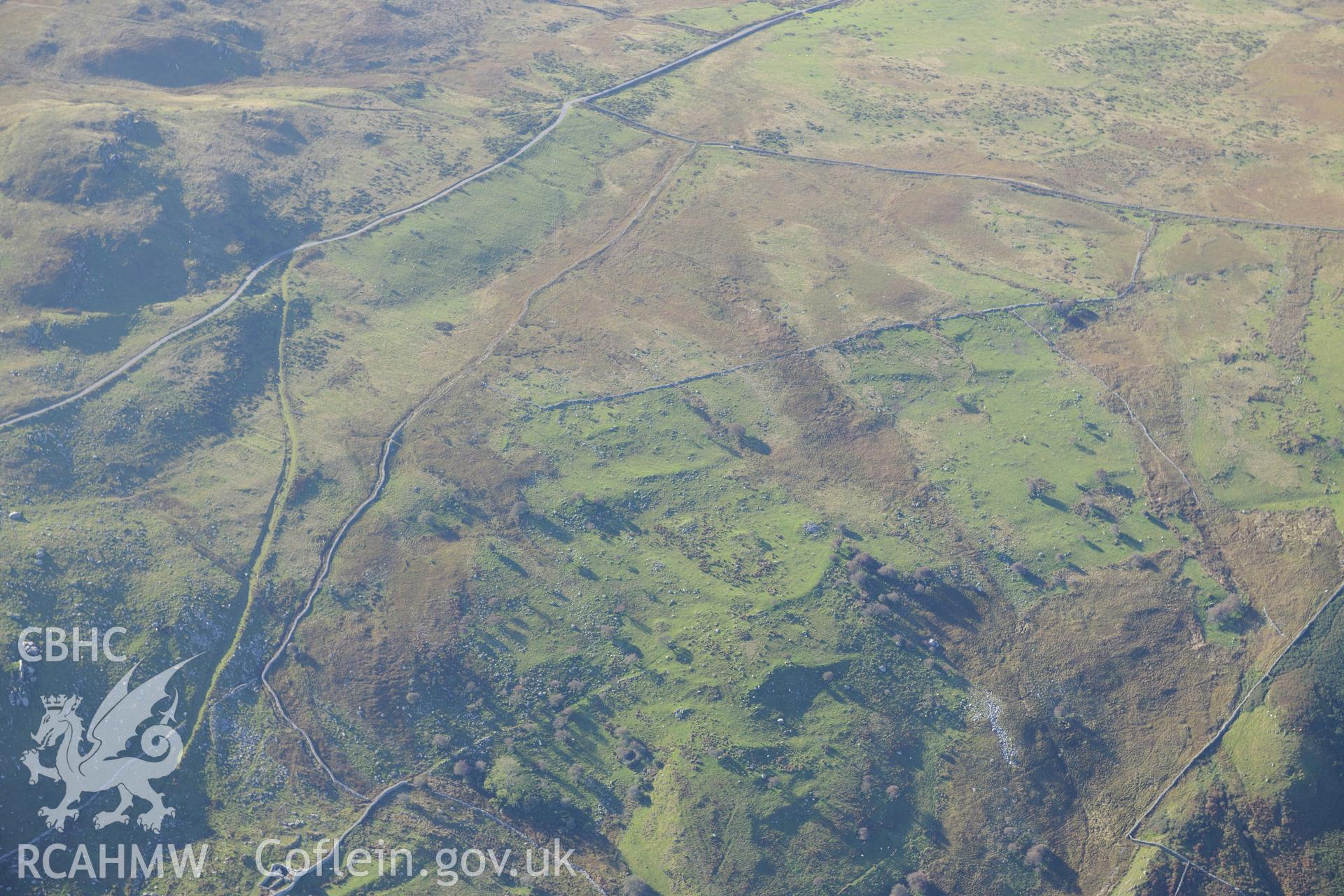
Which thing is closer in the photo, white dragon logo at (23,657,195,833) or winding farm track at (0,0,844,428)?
white dragon logo at (23,657,195,833)

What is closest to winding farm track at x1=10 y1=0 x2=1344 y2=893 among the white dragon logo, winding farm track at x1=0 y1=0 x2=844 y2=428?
winding farm track at x1=0 y1=0 x2=844 y2=428

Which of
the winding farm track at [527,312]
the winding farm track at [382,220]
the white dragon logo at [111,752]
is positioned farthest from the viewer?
the winding farm track at [382,220]

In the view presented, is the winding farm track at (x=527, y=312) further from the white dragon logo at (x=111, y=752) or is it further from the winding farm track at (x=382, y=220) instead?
the white dragon logo at (x=111, y=752)

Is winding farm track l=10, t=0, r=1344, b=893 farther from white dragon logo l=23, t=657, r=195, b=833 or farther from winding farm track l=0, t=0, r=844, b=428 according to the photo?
white dragon logo l=23, t=657, r=195, b=833

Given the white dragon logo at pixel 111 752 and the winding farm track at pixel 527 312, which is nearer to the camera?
the white dragon logo at pixel 111 752

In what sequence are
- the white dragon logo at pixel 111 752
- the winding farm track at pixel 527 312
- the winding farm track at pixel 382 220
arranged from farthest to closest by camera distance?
the winding farm track at pixel 382 220
the winding farm track at pixel 527 312
the white dragon logo at pixel 111 752

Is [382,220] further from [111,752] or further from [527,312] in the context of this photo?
[111,752]

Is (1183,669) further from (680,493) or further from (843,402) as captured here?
(680,493)

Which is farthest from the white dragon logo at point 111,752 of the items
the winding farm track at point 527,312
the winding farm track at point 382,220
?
the winding farm track at point 382,220

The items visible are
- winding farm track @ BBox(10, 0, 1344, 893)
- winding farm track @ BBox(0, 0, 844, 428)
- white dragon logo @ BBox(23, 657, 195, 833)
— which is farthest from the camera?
winding farm track @ BBox(0, 0, 844, 428)
